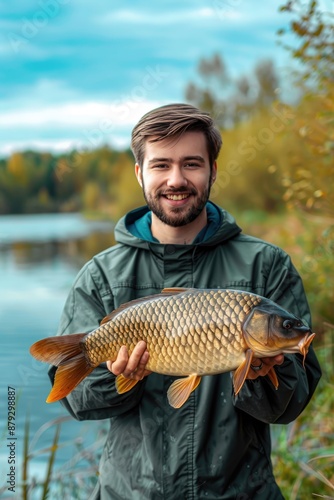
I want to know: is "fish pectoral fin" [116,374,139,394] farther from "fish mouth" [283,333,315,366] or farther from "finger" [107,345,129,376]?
"fish mouth" [283,333,315,366]

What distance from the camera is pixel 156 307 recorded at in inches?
63.8

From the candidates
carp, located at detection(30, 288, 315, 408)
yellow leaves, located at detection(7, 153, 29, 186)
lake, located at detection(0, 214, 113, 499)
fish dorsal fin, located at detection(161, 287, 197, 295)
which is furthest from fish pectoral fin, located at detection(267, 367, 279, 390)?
yellow leaves, located at detection(7, 153, 29, 186)

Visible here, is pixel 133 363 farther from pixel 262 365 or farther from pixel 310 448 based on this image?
pixel 310 448

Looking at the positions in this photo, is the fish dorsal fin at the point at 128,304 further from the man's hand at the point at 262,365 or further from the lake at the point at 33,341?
the lake at the point at 33,341

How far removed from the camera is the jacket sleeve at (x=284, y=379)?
1.68 m

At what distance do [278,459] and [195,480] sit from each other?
155 cm

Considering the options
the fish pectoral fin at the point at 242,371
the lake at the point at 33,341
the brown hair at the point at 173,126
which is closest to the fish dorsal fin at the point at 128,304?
the fish pectoral fin at the point at 242,371

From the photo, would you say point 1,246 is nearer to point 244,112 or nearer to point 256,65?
point 244,112

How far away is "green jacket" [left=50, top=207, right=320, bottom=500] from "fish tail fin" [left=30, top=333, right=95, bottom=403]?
0.26ft

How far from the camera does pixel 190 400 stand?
5.75 ft

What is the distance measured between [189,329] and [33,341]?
7188 mm

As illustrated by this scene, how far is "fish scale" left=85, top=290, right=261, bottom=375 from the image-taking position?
155 centimetres

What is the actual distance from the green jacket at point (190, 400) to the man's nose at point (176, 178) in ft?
0.50

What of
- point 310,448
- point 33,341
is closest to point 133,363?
point 310,448
